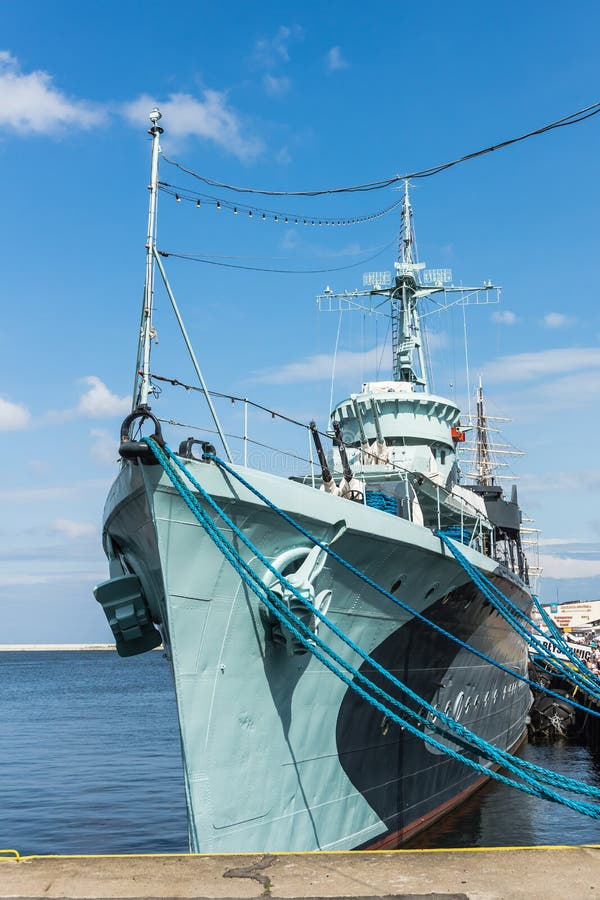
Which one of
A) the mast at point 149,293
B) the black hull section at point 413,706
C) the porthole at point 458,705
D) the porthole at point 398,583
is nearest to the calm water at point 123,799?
the black hull section at point 413,706

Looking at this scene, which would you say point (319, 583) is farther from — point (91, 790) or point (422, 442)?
point (91, 790)

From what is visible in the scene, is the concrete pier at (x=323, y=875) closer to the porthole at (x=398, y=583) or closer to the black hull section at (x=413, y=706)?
the black hull section at (x=413, y=706)

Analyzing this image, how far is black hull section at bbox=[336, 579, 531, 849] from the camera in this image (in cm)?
926

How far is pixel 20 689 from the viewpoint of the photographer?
61.4 metres

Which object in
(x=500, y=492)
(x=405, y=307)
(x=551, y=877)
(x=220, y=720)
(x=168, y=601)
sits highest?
(x=405, y=307)

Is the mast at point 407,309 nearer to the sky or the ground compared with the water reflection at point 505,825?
nearer to the sky

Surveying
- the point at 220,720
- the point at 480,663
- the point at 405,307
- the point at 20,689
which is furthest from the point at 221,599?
the point at 20,689

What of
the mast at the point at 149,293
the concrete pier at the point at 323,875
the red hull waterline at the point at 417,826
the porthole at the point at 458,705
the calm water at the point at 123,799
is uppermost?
the mast at the point at 149,293

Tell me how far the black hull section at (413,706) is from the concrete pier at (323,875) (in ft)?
11.0

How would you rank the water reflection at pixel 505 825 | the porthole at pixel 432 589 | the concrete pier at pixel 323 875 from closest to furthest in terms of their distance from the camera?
1. the concrete pier at pixel 323 875
2. the porthole at pixel 432 589
3. the water reflection at pixel 505 825

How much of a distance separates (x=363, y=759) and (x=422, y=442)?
762cm

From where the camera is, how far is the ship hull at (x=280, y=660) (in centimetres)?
730

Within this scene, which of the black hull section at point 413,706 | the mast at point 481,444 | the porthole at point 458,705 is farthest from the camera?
the mast at point 481,444

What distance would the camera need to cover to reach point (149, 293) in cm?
773
